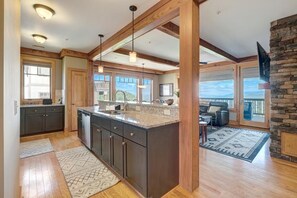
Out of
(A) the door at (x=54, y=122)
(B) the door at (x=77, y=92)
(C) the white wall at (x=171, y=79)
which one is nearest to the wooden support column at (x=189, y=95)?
(B) the door at (x=77, y=92)

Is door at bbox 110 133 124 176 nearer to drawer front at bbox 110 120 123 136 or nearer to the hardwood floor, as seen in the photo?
drawer front at bbox 110 120 123 136

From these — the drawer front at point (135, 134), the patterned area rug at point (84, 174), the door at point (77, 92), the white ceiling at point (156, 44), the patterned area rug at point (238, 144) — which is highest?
the white ceiling at point (156, 44)

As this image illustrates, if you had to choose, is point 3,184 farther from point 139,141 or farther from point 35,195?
point 35,195

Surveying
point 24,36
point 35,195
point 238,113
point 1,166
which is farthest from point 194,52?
point 238,113

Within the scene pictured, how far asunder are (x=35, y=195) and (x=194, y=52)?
8.74ft

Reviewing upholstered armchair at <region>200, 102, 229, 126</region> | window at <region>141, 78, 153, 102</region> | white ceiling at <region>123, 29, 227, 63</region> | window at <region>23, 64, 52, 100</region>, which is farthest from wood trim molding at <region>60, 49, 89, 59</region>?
upholstered armchair at <region>200, 102, 229, 126</region>

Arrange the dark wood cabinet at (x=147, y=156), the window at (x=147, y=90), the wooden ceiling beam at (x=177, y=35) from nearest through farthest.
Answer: the dark wood cabinet at (x=147, y=156) < the wooden ceiling beam at (x=177, y=35) < the window at (x=147, y=90)

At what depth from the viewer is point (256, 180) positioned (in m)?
2.21

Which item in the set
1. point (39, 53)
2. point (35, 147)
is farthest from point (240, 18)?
point (39, 53)

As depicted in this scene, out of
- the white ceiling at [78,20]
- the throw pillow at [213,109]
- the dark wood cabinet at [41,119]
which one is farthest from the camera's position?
the throw pillow at [213,109]

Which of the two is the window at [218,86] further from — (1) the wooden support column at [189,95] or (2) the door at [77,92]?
(1) the wooden support column at [189,95]

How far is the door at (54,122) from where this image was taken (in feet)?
16.0

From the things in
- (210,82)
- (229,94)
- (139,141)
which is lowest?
(139,141)

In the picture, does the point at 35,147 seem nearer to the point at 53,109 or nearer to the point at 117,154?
the point at 53,109
